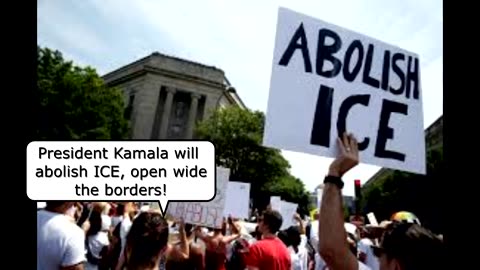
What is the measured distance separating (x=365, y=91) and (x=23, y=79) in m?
1.78

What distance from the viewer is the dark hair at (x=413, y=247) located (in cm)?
220

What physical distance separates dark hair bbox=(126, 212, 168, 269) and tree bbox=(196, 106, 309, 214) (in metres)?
49.6

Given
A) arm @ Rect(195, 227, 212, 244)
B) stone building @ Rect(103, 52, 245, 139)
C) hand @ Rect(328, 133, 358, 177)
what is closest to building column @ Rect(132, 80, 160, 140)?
stone building @ Rect(103, 52, 245, 139)

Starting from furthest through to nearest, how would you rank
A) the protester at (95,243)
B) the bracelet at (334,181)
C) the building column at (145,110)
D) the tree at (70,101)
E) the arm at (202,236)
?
1. the building column at (145,110)
2. the tree at (70,101)
3. the protester at (95,243)
4. the arm at (202,236)
5. the bracelet at (334,181)

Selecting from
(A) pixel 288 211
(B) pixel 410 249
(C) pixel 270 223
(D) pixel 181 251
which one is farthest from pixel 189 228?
(A) pixel 288 211

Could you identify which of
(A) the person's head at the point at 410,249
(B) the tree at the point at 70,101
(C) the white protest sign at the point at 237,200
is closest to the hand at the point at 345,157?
(A) the person's head at the point at 410,249

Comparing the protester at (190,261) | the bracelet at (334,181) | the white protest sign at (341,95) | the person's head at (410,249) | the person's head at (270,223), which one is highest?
the white protest sign at (341,95)

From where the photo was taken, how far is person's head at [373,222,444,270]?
220 centimetres

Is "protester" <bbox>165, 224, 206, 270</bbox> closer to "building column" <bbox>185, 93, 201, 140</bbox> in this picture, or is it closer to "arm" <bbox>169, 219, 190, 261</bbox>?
"arm" <bbox>169, 219, 190, 261</bbox>

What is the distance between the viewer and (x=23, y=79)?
96.1 inches

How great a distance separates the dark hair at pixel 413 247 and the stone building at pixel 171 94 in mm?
61311

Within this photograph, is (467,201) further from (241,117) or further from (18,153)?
(241,117)

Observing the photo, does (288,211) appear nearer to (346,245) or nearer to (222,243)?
(222,243)

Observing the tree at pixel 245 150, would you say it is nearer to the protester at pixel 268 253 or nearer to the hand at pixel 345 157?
the protester at pixel 268 253
